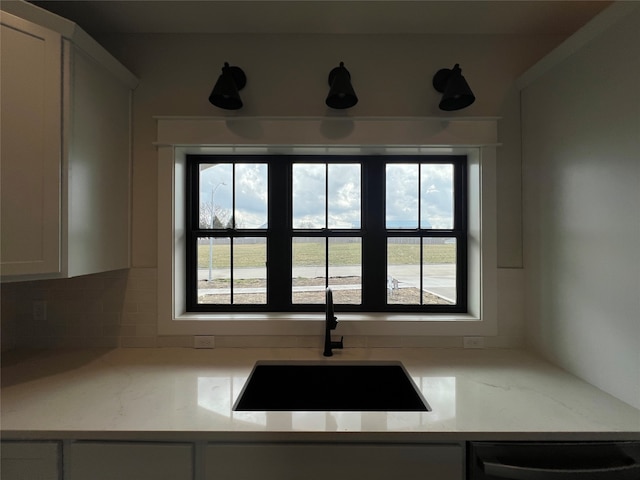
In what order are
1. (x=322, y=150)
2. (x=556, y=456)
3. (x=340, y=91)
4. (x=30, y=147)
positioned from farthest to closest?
1. (x=322, y=150)
2. (x=340, y=91)
3. (x=30, y=147)
4. (x=556, y=456)

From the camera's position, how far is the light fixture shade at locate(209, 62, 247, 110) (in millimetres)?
1459

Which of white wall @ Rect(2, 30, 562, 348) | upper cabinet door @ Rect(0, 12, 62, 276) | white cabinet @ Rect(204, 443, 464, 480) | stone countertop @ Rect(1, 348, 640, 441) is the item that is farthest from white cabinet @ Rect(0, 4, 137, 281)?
white cabinet @ Rect(204, 443, 464, 480)

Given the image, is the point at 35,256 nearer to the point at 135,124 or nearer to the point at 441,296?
the point at 135,124

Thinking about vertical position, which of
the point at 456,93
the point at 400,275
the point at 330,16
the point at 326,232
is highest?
the point at 330,16

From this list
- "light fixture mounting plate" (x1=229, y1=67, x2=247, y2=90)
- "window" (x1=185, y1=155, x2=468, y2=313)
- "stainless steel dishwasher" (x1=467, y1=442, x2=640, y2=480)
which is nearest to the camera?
"stainless steel dishwasher" (x1=467, y1=442, x2=640, y2=480)

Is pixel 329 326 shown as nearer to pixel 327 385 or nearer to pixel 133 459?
pixel 327 385

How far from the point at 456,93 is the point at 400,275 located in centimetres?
107

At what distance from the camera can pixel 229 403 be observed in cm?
112

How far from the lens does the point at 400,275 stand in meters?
1.87

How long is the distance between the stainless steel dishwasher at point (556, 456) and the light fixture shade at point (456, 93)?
149 cm

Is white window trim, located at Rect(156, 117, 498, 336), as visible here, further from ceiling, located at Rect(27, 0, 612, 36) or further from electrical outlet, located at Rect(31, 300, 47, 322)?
electrical outlet, located at Rect(31, 300, 47, 322)

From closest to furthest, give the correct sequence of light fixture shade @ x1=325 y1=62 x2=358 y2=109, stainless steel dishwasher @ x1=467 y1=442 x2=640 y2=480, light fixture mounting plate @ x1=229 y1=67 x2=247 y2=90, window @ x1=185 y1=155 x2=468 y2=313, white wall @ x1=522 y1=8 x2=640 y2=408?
1. stainless steel dishwasher @ x1=467 y1=442 x2=640 y2=480
2. white wall @ x1=522 y1=8 x2=640 y2=408
3. light fixture shade @ x1=325 y1=62 x2=358 y2=109
4. light fixture mounting plate @ x1=229 y1=67 x2=247 y2=90
5. window @ x1=185 y1=155 x2=468 y2=313

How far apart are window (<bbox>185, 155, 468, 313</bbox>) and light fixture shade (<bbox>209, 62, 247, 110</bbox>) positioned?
1.22ft

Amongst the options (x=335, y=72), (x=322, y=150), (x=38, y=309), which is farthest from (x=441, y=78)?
(x=38, y=309)
